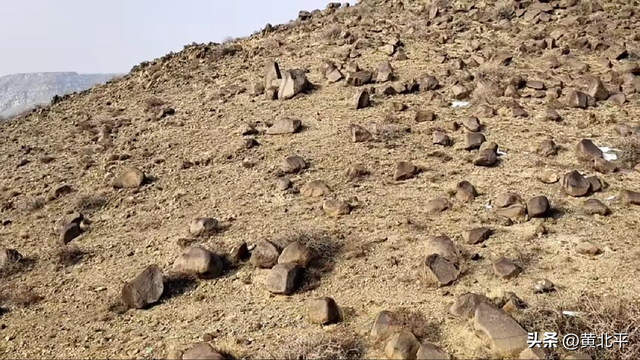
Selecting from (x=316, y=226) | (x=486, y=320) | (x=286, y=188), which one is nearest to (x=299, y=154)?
(x=286, y=188)

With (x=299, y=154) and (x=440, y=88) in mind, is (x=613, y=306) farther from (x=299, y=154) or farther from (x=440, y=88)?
(x=440, y=88)

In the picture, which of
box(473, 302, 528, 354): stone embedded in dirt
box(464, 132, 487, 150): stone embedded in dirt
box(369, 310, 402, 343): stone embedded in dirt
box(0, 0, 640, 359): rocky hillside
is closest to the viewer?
box(473, 302, 528, 354): stone embedded in dirt

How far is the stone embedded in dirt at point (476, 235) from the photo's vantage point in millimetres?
7074

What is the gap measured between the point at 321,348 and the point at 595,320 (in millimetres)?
2599

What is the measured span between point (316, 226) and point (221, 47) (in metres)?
12.8

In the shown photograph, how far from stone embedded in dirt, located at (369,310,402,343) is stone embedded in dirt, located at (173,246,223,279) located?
2.28 metres

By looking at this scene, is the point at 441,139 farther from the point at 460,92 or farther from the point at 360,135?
the point at 460,92

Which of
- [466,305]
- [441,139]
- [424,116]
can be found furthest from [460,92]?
[466,305]

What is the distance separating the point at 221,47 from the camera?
19125mm

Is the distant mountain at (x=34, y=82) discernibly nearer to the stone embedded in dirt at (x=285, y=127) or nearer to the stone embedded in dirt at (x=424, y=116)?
the stone embedded in dirt at (x=285, y=127)

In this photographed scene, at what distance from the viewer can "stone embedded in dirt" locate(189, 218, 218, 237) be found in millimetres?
7969

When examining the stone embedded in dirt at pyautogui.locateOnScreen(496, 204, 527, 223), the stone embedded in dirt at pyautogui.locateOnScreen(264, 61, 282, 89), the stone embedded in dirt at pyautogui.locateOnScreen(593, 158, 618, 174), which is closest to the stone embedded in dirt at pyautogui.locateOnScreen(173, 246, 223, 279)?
the stone embedded in dirt at pyautogui.locateOnScreen(496, 204, 527, 223)

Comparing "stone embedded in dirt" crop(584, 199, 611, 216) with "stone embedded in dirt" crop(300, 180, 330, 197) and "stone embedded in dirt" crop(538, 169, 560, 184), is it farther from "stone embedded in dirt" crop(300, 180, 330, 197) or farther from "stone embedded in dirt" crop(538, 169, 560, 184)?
"stone embedded in dirt" crop(300, 180, 330, 197)

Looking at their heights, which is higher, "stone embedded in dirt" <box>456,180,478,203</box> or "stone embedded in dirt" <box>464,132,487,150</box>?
"stone embedded in dirt" <box>464,132,487,150</box>
